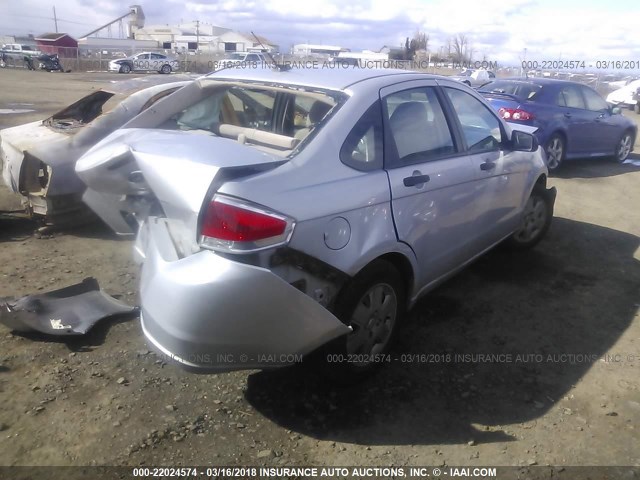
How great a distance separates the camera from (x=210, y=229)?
253cm

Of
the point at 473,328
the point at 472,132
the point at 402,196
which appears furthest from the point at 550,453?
the point at 472,132

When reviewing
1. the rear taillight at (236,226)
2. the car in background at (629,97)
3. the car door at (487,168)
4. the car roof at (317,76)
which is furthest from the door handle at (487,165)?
the car in background at (629,97)

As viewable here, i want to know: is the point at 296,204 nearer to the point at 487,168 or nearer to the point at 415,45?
the point at 487,168

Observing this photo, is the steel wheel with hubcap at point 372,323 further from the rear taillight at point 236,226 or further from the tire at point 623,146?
the tire at point 623,146

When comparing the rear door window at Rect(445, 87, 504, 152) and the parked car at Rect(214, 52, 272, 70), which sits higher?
the parked car at Rect(214, 52, 272, 70)

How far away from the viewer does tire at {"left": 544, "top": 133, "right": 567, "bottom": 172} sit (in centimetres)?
940

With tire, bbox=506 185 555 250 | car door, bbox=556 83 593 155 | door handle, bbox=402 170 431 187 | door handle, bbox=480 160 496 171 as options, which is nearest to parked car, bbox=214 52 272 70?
door handle, bbox=402 170 431 187

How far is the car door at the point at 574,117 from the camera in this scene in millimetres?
9578

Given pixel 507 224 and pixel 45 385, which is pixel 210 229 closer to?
pixel 45 385

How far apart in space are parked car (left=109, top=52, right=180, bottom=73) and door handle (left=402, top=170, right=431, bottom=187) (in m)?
42.4

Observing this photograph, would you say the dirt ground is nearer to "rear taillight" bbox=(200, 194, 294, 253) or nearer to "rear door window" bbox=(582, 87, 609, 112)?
"rear taillight" bbox=(200, 194, 294, 253)

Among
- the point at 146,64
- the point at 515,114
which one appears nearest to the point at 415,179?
the point at 515,114

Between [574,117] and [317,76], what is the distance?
25.2 feet

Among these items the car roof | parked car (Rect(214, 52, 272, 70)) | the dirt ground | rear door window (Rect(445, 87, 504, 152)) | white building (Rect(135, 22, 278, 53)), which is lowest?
the dirt ground
